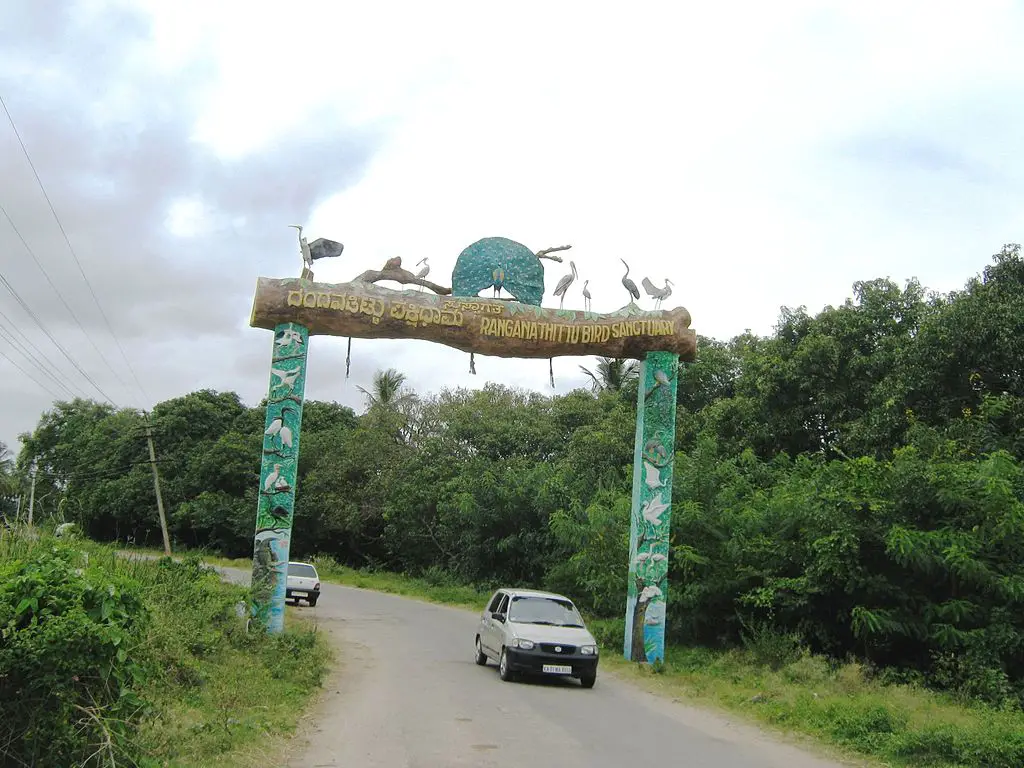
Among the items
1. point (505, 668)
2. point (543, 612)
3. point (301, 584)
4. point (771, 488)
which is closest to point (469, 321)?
point (543, 612)

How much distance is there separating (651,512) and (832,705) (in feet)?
20.1

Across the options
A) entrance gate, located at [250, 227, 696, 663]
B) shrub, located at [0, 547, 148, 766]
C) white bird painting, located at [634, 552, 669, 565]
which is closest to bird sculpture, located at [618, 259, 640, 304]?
entrance gate, located at [250, 227, 696, 663]

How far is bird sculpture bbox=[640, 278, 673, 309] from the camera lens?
1700 centimetres

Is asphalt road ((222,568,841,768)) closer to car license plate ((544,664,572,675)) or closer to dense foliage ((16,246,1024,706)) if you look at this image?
car license plate ((544,664,572,675))

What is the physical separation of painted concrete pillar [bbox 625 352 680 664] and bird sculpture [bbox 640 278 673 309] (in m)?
1.15

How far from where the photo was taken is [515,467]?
111 ft

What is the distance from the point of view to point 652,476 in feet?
53.4

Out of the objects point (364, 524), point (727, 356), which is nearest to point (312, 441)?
point (364, 524)

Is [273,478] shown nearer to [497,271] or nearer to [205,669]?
[205,669]

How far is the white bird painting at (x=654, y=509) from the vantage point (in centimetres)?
1614

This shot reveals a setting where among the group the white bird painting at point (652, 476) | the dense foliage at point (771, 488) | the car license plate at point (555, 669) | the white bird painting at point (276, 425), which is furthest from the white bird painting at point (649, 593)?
the white bird painting at point (276, 425)

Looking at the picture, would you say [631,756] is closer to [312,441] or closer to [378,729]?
[378,729]

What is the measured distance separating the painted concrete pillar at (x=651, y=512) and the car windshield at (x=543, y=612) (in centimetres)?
216

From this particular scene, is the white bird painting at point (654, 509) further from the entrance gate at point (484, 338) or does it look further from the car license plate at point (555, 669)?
the car license plate at point (555, 669)
